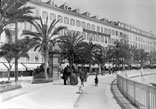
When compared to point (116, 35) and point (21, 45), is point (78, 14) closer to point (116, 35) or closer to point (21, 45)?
point (116, 35)

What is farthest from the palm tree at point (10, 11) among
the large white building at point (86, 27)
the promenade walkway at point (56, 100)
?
the large white building at point (86, 27)

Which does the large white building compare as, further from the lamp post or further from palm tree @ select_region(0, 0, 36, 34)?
palm tree @ select_region(0, 0, 36, 34)

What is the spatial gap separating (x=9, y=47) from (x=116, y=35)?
5310 cm

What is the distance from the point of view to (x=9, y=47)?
23547mm

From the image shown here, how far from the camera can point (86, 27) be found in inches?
2352

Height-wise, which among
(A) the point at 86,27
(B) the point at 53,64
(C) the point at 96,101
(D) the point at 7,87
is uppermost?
(A) the point at 86,27

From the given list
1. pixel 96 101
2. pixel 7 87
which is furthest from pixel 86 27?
pixel 96 101

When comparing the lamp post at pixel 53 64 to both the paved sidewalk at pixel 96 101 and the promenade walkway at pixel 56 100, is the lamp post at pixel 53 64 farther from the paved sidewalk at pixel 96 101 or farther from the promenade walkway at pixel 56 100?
the promenade walkway at pixel 56 100

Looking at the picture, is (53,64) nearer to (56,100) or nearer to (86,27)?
(56,100)

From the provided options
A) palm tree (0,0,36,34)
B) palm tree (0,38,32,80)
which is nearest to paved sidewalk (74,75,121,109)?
palm tree (0,0,36,34)

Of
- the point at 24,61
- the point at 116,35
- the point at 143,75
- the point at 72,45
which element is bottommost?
the point at 143,75

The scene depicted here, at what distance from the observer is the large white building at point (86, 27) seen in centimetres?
4385

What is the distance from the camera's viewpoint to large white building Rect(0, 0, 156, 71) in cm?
4385

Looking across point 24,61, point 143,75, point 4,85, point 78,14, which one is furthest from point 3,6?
point 78,14
